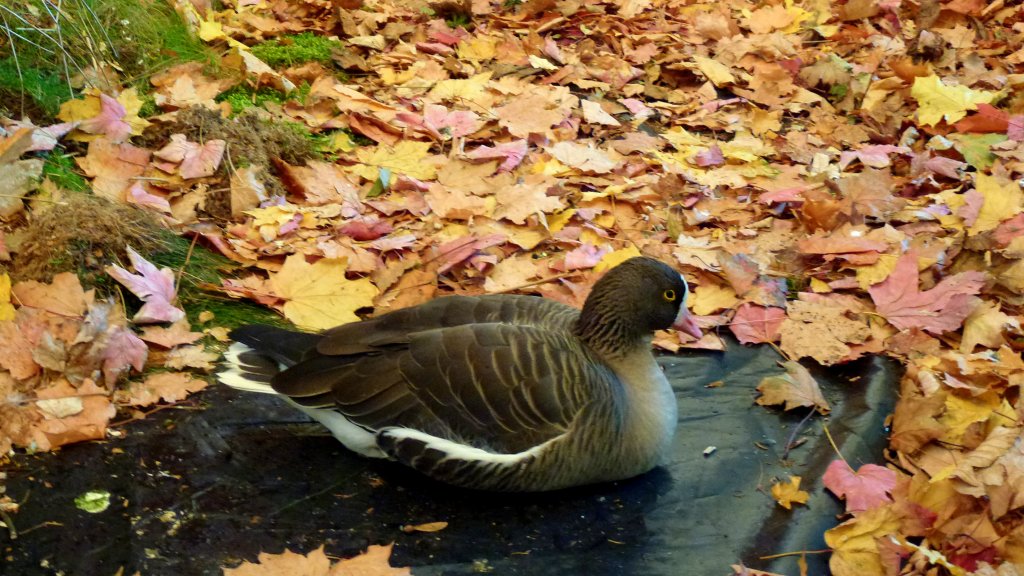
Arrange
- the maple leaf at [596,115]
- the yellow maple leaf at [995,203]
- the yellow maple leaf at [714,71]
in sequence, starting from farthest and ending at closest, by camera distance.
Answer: the yellow maple leaf at [714,71] → the maple leaf at [596,115] → the yellow maple leaf at [995,203]

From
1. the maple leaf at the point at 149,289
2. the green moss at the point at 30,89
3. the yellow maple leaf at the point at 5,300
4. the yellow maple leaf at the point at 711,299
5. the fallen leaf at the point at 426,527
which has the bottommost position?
the fallen leaf at the point at 426,527

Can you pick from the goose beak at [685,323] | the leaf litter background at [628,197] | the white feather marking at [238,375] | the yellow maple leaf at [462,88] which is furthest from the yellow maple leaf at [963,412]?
the yellow maple leaf at [462,88]

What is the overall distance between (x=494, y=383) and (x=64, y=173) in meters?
2.75

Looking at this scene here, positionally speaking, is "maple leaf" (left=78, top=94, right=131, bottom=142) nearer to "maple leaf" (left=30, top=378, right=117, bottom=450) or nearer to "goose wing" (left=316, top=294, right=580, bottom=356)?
"maple leaf" (left=30, top=378, right=117, bottom=450)

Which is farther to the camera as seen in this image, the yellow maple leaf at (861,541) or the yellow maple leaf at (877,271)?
the yellow maple leaf at (877,271)

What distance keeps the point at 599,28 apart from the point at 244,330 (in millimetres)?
5036

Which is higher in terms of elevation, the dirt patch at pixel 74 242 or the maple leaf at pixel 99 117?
the maple leaf at pixel 99 117

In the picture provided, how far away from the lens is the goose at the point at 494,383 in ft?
11.7

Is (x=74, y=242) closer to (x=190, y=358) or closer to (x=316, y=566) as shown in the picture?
(x=190, y=358)

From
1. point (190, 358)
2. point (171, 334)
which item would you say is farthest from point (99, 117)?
point (190, 358)

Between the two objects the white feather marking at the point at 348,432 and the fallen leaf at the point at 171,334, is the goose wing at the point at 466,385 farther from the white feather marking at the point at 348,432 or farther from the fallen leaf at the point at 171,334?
the fallen leaf at the point at 171,334

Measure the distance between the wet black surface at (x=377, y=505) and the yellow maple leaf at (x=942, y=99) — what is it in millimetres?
2920

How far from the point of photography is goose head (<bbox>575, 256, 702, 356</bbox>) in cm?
386

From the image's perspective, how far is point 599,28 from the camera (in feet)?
26.1
